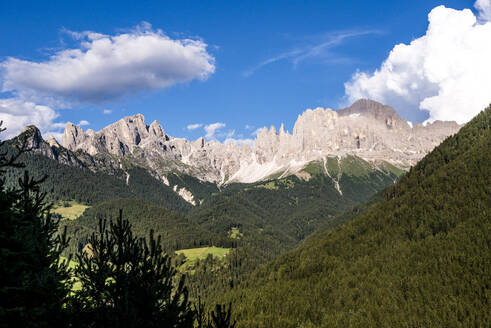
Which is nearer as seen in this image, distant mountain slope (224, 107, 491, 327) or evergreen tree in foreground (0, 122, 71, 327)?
evergreen tree in foreground (0, 122, 71, 327)

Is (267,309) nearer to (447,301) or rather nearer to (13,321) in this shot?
(447,301)

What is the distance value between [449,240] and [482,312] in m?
49.2

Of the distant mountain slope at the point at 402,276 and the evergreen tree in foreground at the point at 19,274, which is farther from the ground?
the evergreen tree in foreground at the point at 19,274

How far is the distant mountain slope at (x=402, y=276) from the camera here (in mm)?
130875

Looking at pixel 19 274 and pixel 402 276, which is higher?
pixel 19 274

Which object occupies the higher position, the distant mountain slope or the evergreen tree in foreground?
the evergreen tree in foreground

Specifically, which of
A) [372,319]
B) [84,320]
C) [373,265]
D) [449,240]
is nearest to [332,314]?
[372,319]

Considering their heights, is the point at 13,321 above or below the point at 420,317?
above

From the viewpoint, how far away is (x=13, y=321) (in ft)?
52.5

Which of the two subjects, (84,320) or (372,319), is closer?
(84,320)

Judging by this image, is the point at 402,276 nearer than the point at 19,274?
No

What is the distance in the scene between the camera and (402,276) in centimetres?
15288

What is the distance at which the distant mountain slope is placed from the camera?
130875 mm

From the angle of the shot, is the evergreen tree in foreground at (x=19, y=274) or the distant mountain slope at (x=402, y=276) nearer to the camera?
the evergreen tree in foreground at (x=19, y=274)
